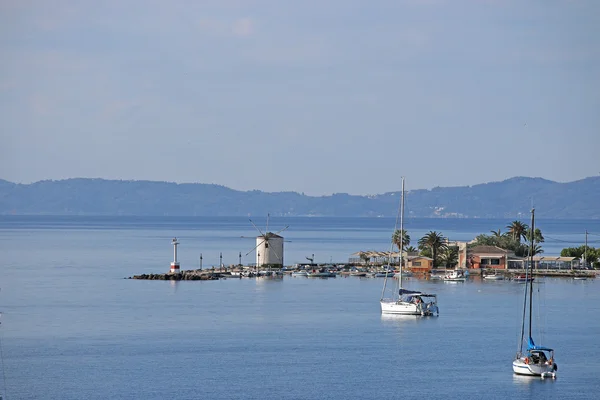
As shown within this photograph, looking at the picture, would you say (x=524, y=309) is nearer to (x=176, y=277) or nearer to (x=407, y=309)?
(x=407, y=309)

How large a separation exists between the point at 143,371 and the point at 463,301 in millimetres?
39390

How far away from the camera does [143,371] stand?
46.5 m

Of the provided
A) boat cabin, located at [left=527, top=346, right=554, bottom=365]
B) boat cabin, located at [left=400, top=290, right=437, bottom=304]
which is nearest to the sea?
boat cabin, located at [left=527, top=346, right=554, bottom=365]

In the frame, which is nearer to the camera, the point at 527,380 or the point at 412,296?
the point at 527,380

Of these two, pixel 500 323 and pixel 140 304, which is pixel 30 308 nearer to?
pixel 140 304

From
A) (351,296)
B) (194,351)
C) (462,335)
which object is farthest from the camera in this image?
(351,296)

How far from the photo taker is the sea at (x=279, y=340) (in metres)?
43.5

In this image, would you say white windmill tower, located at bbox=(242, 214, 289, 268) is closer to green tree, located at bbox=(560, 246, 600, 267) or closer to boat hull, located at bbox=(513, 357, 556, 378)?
green tree, located at bbox=(560, 246, 600, 267)

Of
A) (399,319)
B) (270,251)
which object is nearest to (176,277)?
(270,251)

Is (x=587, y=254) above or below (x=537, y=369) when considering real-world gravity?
above

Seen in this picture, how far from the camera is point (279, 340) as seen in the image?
57000 millimetres

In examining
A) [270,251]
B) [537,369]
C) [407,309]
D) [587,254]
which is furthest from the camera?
[587,254]

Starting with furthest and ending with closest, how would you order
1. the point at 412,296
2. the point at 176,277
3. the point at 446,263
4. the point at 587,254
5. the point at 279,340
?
the point at 587,254 → the point at 446,263 → the point at 176,277 → the point at 412,296 → the point at 279,340

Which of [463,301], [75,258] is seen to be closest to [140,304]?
[463,301]
